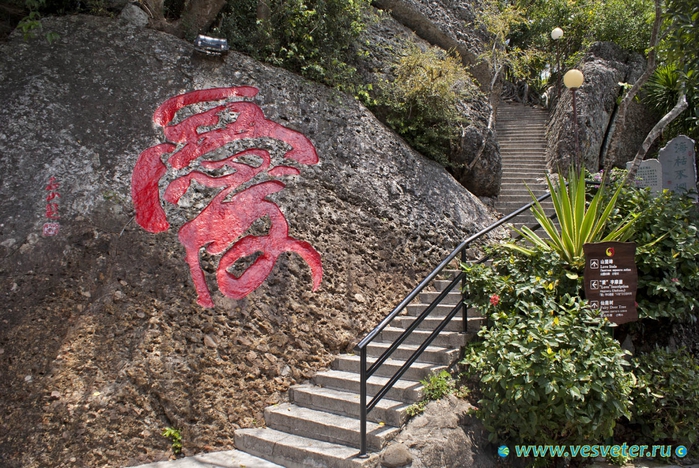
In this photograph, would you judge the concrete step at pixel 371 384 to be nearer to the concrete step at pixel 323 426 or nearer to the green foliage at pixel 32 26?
the concrete step at pixel 323 426

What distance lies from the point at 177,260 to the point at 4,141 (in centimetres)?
220

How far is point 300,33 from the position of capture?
7.32m

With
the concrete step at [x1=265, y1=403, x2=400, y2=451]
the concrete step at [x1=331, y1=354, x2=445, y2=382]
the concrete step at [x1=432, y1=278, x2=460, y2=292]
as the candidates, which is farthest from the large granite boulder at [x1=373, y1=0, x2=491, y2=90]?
the concrete step at [x1=265, y1=403, x2=400, y2=451]

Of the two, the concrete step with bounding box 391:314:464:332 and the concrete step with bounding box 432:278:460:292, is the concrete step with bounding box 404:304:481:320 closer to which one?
the concrete step with bounding box 391:314:464:332

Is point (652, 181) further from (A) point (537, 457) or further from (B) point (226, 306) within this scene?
(B) point (226, 306)

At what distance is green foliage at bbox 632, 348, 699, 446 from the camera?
4.27 m

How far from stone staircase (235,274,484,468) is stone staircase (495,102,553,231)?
3.94 metres

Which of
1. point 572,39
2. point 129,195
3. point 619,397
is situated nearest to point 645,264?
point 619,397

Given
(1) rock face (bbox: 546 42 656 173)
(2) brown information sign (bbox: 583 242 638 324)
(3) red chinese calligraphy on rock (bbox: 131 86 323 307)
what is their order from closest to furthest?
(2) brown information sign (bbox: 583 242 638 324) < (3) red chinese calligraphy on rock (bbox: 131 86 323 307) < (1) rock face (bbox: 546 42 656 173)

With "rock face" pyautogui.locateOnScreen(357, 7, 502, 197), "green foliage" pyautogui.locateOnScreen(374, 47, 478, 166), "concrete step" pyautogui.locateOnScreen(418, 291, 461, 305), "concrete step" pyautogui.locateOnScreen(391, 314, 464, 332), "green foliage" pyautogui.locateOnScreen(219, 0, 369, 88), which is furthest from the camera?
"rock face" pyautogui.locateOnScreen(357, 7, 502, 197)

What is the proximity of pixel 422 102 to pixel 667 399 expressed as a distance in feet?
17.4

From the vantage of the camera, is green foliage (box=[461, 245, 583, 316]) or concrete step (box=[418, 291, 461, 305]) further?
concrete step (box=[418, 291, 461, 305])

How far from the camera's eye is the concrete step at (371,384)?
4.26 m

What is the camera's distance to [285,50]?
7.00m
